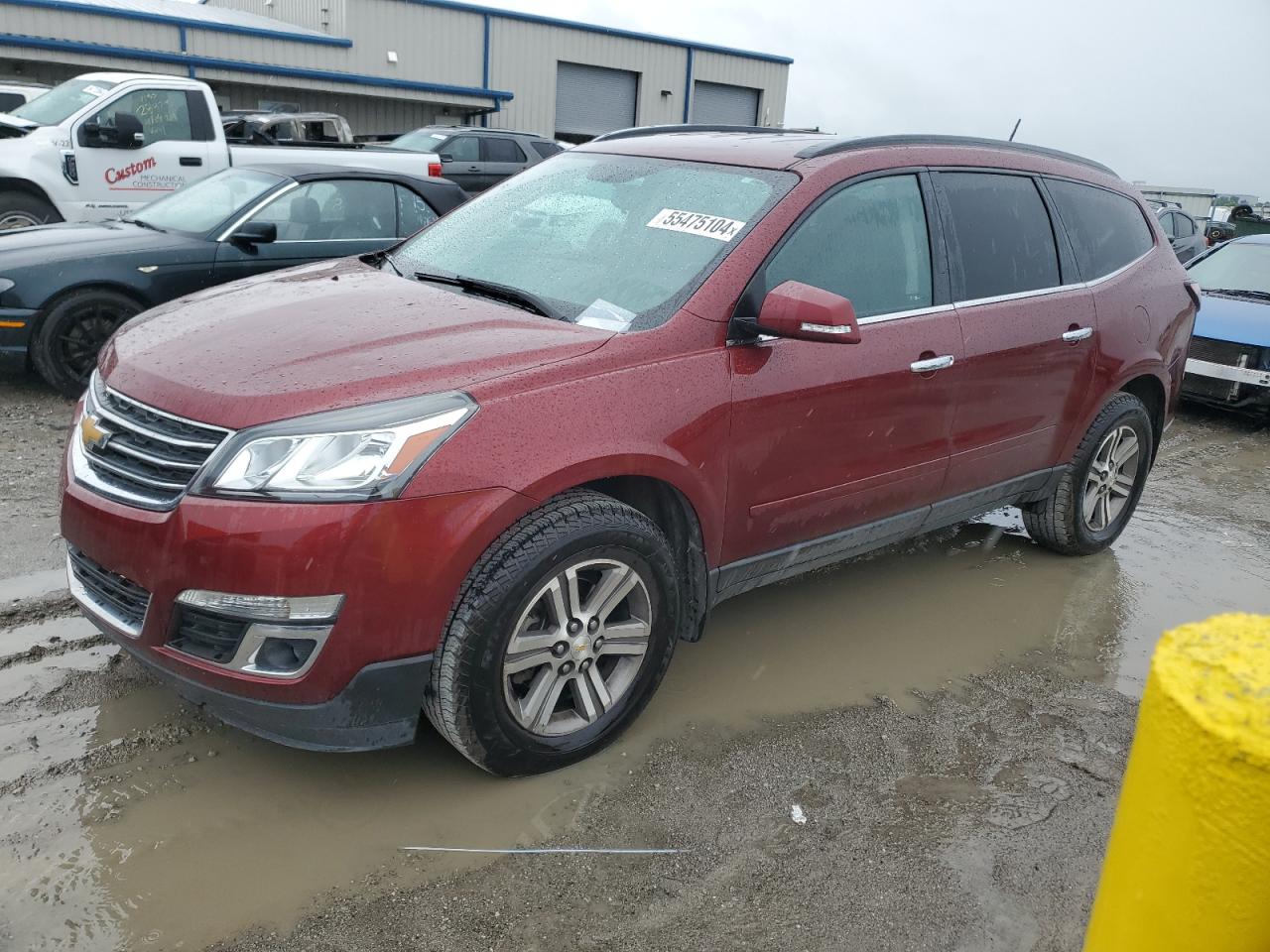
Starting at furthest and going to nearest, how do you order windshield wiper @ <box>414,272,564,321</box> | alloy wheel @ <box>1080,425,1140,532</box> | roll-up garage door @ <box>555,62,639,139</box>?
roll-up garage door @ <box>555,62,639,139</box> < alloy wheel @ <box>1080,425,1140,532</box> < windshield wiper @ <box>414,272,564,321</box>

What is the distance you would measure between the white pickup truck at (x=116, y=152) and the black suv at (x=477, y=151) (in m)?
5.49

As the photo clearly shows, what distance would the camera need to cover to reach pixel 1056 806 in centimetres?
312

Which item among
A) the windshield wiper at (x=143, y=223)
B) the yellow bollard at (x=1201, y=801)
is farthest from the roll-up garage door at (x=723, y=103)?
the yellow bollard at (x=1201, y=801)

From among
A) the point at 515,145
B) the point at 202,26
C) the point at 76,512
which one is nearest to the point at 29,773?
the point at 76,512

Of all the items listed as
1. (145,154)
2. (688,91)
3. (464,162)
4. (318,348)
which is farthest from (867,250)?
(688,91)

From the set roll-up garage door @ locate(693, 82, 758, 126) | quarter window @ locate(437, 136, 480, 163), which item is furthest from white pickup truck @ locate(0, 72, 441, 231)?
roll-up garage door @ locate(693, 82, 758, 126)

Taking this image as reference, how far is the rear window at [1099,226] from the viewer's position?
4.60 m

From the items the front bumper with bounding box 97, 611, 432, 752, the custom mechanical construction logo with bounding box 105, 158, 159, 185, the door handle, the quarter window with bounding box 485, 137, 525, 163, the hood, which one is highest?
the hood

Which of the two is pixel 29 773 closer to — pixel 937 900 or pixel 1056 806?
pixel 937 900

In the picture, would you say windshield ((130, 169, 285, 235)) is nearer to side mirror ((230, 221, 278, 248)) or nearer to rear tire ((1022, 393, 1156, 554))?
side mirror ((230, 221, 278, 248))

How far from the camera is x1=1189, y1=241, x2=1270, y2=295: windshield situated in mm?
9367

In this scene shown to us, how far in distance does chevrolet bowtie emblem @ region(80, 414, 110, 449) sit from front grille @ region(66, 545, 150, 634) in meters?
0.30

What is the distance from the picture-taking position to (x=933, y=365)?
3801mm

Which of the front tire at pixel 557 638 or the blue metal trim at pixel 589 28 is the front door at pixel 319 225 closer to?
the front tire at pixel 557 638
